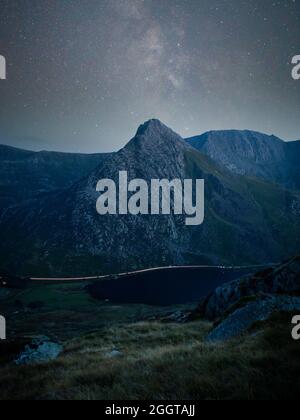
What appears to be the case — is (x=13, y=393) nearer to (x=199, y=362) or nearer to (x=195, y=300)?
(x=199, y=362)

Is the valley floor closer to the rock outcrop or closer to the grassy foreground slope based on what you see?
the grassy foreground slope

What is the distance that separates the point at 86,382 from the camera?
967cm

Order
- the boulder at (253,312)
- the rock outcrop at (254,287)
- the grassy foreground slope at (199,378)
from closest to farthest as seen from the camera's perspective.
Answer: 1. the grassy foreground slope at (199,378)
2. the boulder at (253,312)
3. the rock outcrop at (254,287)

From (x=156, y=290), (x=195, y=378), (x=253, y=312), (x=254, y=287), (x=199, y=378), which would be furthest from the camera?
(x=156, y=290)

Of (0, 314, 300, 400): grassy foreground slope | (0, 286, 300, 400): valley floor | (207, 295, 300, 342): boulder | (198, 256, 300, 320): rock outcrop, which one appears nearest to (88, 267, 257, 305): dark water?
(198, 256, 300, 320): rock outcrop

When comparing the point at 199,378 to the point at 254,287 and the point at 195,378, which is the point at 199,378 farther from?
the point at 254,287

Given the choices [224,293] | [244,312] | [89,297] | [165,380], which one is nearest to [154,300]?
[89,297]

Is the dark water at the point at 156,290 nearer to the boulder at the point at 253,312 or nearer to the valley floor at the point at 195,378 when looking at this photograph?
the boulder at the point at 253,312

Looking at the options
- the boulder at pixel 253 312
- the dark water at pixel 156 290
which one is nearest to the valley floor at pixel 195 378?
the boulder at pixel 253 312

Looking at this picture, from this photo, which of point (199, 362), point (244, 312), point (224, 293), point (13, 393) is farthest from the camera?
point (224, 293)

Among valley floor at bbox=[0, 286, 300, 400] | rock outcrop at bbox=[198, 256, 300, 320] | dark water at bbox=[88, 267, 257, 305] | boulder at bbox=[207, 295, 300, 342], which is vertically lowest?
dark water at bbox=[88, 267, 257, 305]

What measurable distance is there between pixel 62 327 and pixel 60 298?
55431 mm

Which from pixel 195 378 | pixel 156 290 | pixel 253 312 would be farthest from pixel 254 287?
pixel 156 290

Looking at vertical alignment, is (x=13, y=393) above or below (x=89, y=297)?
above
